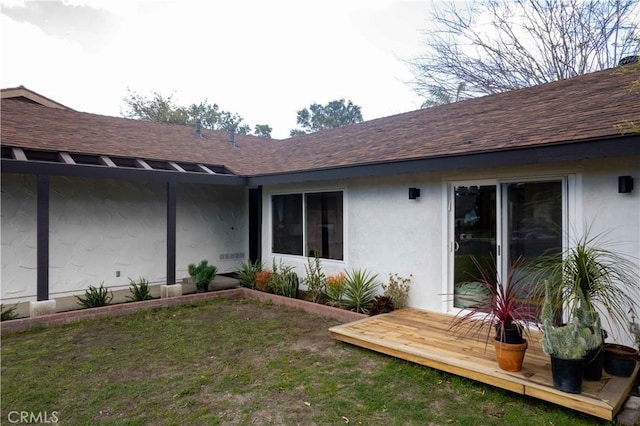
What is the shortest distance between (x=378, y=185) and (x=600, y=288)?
3852 mm

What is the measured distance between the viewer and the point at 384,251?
21.9 feet

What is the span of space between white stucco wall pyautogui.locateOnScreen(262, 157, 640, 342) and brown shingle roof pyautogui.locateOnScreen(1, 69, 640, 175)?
1.55 ft

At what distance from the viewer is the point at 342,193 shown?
24.6ft

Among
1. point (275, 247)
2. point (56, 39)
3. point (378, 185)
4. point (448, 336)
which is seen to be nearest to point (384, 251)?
point (378, 185)

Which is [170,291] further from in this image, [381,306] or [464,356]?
[464,356]

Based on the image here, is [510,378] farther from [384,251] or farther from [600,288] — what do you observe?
[384,251]

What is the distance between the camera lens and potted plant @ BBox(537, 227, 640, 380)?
3.46m

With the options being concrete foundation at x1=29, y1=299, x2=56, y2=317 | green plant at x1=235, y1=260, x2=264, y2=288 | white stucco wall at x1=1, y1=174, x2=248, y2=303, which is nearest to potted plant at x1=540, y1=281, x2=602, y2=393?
green plant at x1=235, y1=260, x2=264, y2=288

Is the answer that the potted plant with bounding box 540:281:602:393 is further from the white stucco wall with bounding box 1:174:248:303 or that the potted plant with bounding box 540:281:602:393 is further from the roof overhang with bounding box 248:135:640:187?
the white stucco wall with bounding box 1:174:248:303

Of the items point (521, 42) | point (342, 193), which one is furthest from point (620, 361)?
point (521, 42)

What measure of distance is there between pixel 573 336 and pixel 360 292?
344cm

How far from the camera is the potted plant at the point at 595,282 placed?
3463mm

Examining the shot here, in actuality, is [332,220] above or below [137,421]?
above

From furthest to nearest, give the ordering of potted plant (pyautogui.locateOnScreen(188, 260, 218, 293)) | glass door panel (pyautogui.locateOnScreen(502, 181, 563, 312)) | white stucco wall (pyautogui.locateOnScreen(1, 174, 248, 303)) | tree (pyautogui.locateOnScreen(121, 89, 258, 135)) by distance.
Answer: tree (pyautogui.locateOnScreen(121, 89, 258, 135)) → potted plant (pyautogui.locateOnScreen(188, 260, 218, 293)) → white stucco wall (pyautogui.locateOnScreen(1, 174, 248, 303)) → glass door panel (pyautogui.locateOnScreen(502, 181, 563, 312))
